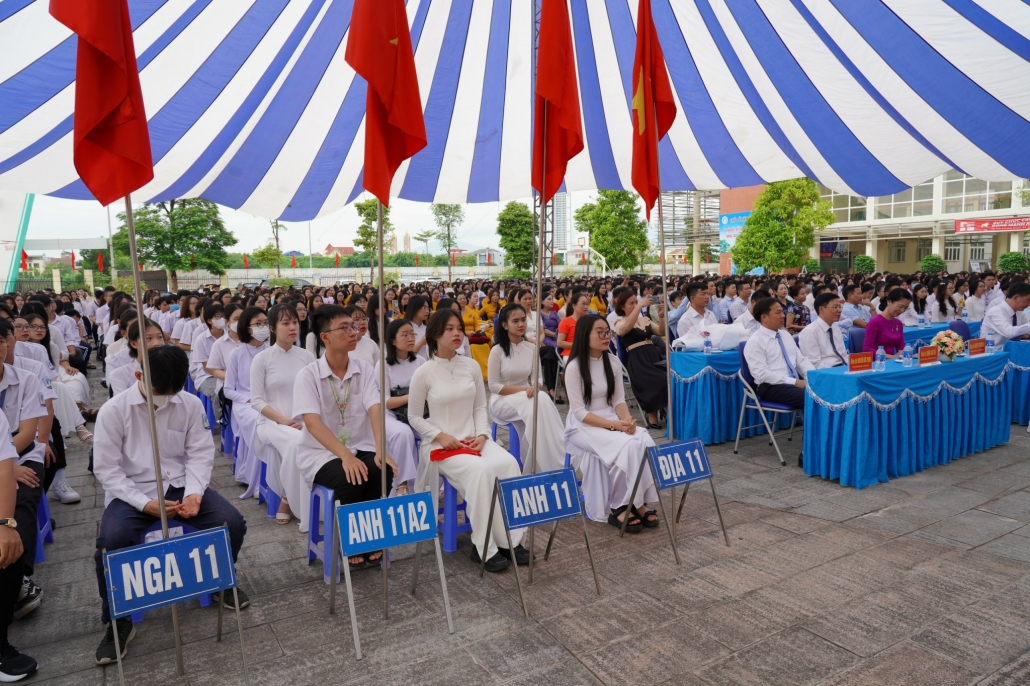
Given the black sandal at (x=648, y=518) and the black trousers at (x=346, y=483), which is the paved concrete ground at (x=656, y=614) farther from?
the black trousers at (x=346, y=483)

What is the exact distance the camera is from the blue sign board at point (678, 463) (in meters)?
3.80

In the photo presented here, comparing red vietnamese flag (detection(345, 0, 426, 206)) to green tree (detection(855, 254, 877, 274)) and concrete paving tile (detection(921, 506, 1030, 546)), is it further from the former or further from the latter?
green tree (detection(855, 254, 877, 274))

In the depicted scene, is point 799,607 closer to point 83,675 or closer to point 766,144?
point 83,675

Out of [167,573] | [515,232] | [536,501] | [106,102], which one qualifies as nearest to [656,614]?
[536,501]

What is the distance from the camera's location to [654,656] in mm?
2842

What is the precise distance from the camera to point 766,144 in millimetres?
6598

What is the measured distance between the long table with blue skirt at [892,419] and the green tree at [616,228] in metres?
31.1

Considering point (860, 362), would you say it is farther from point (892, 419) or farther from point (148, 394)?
point (148, 394)

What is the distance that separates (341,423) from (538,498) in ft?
4.39

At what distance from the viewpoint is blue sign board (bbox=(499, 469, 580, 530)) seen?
3.29 meters

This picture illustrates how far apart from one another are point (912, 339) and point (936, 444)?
10.7 ft

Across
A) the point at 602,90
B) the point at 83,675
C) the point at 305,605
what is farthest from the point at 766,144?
the point at 83,675

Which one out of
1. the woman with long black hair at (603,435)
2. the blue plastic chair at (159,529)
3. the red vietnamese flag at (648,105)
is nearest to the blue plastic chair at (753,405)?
the woman with long black hair at (603,435)

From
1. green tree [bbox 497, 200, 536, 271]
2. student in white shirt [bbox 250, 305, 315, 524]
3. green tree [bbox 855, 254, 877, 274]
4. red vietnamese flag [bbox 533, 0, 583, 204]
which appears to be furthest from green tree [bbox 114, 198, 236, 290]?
green tree [bbox 855, 254, 877, 274]
